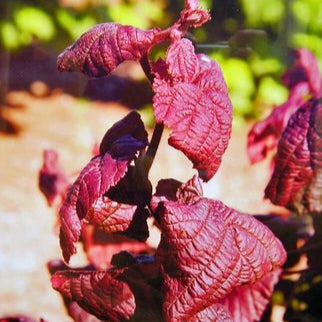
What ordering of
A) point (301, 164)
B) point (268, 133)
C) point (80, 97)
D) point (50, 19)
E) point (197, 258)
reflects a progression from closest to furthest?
point (197, 258) → point (301, 164) → point (268, 133) → point (80, 97) → point (50, 19)

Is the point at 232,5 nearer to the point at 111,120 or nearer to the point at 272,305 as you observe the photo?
the point at 272,305

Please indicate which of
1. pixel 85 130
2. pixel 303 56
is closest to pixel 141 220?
pixel 303 56

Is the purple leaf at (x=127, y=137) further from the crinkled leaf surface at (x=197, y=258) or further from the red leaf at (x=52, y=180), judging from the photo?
the red leaf at (x=52, y=180)

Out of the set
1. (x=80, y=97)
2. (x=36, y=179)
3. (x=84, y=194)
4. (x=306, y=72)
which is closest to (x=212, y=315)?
(x=84, y=194)

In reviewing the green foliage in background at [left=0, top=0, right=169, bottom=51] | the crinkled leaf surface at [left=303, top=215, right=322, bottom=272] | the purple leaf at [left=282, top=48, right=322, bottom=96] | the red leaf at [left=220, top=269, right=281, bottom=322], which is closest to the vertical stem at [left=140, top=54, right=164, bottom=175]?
the red leaf at [left=220, top=269, right=281, bottom=322]

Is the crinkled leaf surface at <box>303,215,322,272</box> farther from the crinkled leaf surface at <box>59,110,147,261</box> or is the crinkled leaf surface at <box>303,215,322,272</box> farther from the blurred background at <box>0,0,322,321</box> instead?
the crinkled leaf surface at <box>59,110,147,261</box>

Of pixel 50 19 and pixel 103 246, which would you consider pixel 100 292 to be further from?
pixel 50 19
